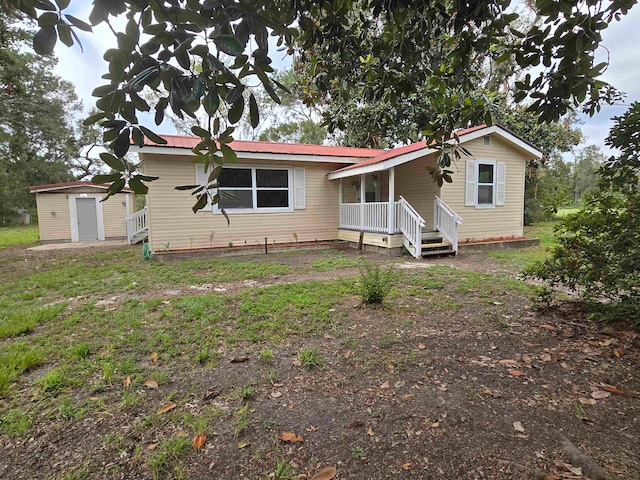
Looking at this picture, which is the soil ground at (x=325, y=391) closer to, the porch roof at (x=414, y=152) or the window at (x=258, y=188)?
the porch roof at (x=414, y=152)

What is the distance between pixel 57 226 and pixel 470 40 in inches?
683

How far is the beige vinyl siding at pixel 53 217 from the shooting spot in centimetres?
1420

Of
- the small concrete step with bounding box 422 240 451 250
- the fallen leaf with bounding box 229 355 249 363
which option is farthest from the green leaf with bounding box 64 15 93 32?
the small concrete step with bounding box 422 240 451 250

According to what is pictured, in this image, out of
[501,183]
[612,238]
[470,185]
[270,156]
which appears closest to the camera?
[612,238]

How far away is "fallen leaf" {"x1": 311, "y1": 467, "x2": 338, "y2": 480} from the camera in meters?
1.63

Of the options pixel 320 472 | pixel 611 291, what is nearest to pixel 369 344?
pixel 320 472

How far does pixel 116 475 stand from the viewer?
5.53 ft

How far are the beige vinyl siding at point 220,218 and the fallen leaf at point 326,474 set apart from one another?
766 centimetres

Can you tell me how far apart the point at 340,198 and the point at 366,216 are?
1.49 meters

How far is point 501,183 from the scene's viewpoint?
33.6 ft

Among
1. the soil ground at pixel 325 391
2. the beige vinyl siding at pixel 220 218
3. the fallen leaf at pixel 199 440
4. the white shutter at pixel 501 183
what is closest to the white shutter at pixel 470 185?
the white shutter at pixel 501 183

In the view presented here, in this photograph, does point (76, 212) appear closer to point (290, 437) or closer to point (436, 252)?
point (436, 252)

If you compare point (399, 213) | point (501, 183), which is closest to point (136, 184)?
point (399, 213)

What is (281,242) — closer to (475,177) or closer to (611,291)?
(475,177)
